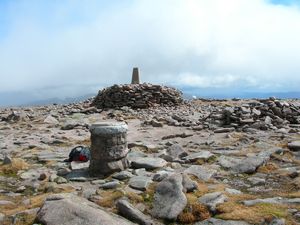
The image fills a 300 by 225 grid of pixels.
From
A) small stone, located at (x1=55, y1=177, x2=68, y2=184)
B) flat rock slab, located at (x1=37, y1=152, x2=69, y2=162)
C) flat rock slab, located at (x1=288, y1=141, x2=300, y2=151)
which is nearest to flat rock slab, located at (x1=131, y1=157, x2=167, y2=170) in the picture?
small stone, located at (x1=55, y1=177, x2=68, y2=184)

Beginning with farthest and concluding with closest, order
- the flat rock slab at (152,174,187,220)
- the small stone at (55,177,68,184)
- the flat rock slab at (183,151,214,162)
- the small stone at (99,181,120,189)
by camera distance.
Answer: the flat rock slab at (183,151,214,162), the small stone at (55,177,68,184), the small stone at (99,181,120,189), the flat rock slab at (152,174,187,220)

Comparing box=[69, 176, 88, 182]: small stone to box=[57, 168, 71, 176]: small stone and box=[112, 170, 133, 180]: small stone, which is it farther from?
box=[112, 170, 133, 180]: small stone

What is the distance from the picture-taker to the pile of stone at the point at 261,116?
20.2 m

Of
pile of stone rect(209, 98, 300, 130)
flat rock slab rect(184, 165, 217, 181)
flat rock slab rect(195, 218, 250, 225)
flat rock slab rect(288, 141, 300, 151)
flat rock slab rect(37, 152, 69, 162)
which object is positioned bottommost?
flat rock slab rect(195, 218, 250, 225)

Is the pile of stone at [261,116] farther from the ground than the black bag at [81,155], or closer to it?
farther from the ground

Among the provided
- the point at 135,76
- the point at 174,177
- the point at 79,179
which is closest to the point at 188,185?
the point at 174,177

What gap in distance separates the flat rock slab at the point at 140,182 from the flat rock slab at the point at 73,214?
1.53m

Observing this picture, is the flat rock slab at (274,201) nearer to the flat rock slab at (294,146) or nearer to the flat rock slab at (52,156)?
the flat rock slab at (294,146)

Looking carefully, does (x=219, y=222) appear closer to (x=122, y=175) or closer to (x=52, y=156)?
(x=122, y=175)

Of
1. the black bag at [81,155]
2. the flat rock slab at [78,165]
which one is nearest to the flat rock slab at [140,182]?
the flat rock slab at [78,165]

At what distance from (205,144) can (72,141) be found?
5.77 metres

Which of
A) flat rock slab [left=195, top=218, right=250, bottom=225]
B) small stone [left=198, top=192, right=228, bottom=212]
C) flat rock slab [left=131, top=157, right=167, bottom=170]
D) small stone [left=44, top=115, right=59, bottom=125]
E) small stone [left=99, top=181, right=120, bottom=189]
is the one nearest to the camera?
flat rock slab [left=195, top=218, right=250, bottom=225]

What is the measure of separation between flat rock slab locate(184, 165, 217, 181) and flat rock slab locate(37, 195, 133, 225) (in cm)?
368

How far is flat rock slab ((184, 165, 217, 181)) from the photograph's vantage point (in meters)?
11.5
